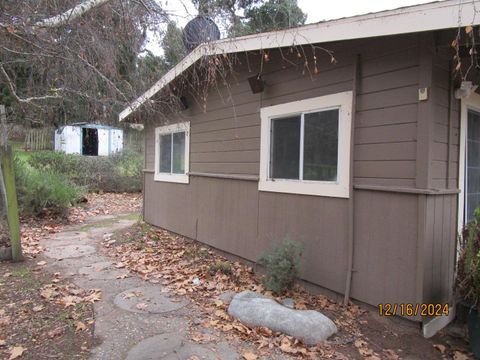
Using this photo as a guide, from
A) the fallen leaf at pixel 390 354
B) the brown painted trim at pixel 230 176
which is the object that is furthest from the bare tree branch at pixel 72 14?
the fallen leaf at pixel 390 354

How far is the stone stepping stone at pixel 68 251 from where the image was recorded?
6.29 m

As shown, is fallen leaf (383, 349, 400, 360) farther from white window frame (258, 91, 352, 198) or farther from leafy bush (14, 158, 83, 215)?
leafy bush (14, 158, 83, 215)

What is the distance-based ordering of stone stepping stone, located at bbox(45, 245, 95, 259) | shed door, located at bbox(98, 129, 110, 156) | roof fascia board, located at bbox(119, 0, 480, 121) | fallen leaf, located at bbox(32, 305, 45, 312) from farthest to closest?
shed door, located at bbox(98, 129, 110, 156) < stone stepping stone, located at bbox(45, 245, 95, 259) < fallen leaf, located at bbox(32, 305, 45, 312) < roof fascia board, located at bbox(119, 0, 480, 121)

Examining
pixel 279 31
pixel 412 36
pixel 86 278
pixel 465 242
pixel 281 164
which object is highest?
pixel 279 31

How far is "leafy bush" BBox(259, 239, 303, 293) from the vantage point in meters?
4.29

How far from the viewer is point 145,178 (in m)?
9.38

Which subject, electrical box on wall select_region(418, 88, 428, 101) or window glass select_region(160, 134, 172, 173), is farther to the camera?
window glass select_region(160, 134, 172, 173)

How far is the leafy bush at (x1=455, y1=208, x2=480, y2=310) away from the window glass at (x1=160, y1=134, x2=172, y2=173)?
19.4ft

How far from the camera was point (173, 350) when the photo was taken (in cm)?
312

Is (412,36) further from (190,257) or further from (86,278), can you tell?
(86,278)

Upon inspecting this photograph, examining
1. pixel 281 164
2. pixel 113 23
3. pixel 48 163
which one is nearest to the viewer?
pixel 113 23

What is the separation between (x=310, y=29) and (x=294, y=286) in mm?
2971

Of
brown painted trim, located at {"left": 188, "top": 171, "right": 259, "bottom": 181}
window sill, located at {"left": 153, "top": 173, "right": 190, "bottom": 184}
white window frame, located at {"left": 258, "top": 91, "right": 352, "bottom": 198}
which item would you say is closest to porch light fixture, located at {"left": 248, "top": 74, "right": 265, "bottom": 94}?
white window frame, located at {"left": 258, "top": 91, "right": 352, "bottom": 198}

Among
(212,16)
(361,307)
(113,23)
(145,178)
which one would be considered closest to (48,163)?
(145,178)
